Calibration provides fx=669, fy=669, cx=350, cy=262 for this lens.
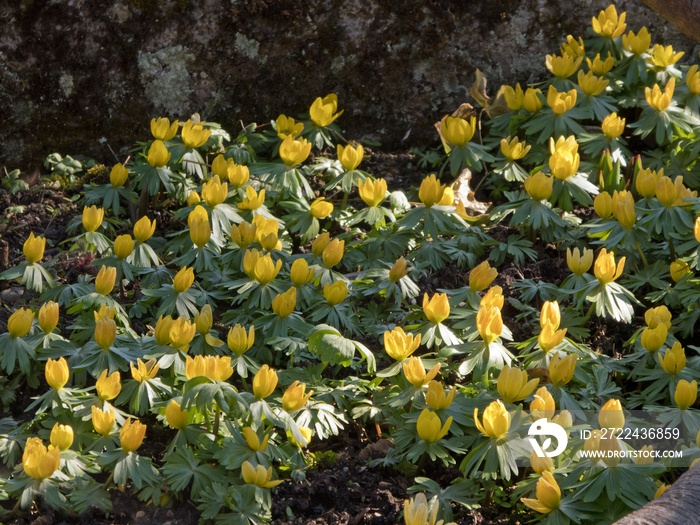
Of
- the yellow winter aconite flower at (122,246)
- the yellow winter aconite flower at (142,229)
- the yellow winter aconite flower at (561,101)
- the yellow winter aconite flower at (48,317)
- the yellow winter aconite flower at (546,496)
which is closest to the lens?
the yellow winter aconite flower at (546,496)

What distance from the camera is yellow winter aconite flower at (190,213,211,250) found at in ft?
9.96

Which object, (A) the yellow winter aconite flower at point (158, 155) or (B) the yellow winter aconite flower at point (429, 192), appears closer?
(B) the yellow winter aconite flower at point (429, 192)

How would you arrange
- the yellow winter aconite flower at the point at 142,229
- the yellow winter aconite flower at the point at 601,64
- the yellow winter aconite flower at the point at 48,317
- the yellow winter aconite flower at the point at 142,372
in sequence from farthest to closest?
the yellow winter aconite flower at the point at 601,64 < the yellow winter aconite flower at the point at 142,229 < the yellow winter aconite flower at the point at 48,317 < the yellow winter aconite flower at the point at 142,372

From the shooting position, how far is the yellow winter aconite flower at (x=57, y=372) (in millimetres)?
2332

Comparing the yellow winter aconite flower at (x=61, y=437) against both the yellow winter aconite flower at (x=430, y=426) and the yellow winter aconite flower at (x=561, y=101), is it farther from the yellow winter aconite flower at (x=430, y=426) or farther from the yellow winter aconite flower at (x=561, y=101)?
the yellow winter aconite flower at (x=561, y=101)

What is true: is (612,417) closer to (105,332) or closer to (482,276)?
(482,276)

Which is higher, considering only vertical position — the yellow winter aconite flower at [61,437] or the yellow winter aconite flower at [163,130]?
the yellow winter aconite flower at [163,130]

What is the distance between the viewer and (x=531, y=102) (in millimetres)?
3742

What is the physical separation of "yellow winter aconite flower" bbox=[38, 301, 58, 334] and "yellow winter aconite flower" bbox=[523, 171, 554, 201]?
7.07 feet

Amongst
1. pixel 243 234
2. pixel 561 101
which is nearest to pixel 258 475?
pixel 243 234

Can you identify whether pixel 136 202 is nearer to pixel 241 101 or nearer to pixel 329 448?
pixel 241 101

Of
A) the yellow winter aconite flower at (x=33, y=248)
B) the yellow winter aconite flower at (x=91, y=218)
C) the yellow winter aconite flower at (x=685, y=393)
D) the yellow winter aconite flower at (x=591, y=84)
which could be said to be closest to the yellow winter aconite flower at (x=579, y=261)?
the yellow winter aconite flower at (x=685, y=393)

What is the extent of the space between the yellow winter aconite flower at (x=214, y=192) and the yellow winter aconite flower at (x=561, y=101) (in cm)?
182

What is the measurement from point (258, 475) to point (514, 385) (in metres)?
0.88
